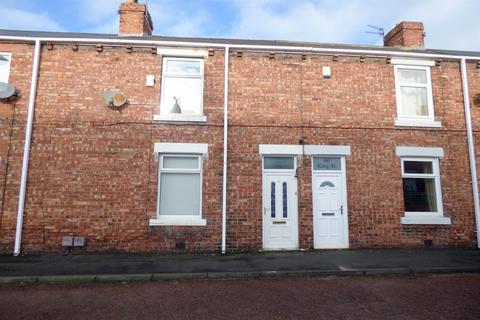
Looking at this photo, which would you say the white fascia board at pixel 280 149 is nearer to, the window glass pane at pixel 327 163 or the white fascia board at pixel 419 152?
the window glass pane at pixel 327 163

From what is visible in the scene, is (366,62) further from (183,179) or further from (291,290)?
(291,290)

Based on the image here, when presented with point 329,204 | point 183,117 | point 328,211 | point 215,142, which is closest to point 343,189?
point 329,204

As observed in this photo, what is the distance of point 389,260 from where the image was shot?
7.84 m

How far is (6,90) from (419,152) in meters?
11.5

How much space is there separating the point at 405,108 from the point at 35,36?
10.9m

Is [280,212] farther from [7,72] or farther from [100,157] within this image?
[7,72]

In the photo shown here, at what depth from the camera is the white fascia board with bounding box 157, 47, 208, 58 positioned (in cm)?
962

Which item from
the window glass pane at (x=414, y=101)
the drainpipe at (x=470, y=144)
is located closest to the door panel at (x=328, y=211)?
the window glass pane at (x=414, y=101)

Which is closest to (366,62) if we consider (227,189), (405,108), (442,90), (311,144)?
(405,108)

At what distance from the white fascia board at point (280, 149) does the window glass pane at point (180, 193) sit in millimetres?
1956

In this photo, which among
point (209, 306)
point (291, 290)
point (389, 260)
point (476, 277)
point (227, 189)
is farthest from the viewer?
point (227, 189)

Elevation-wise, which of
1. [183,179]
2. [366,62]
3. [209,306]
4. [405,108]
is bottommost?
[209,306]

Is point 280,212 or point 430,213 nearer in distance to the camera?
point 280,212

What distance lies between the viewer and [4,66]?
932 centimetres
